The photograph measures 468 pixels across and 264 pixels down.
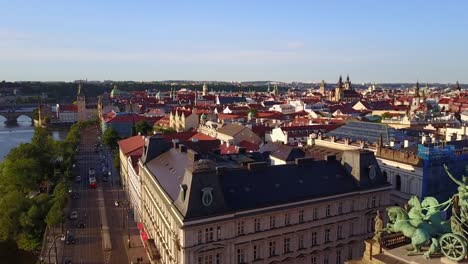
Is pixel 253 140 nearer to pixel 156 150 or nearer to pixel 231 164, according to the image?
pixel 156 150

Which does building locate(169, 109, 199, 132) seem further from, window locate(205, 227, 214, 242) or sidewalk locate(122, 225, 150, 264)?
window locate(205, 227, 214, 242)

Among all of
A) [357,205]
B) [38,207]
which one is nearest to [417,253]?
[357,205]

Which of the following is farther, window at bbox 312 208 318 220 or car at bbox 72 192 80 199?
car at bbox 72 192 80 199

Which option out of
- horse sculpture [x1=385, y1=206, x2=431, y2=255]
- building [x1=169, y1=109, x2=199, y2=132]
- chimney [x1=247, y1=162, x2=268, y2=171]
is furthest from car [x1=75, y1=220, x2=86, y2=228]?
building [x1=169, y1=109, x2=199, y2=132]

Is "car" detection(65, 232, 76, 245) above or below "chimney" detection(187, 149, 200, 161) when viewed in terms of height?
below

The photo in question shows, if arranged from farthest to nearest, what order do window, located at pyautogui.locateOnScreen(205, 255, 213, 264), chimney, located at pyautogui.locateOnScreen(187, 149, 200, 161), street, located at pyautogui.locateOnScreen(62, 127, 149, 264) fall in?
street, located at pyautogui.locateOnScreen(62, 127, 149, 264)
chimney, located at pyautogui.locateOnScreen(187, 149, 200, 161)
window, located at pyautogui.locateOnScreen(205, 255, 213, 264)

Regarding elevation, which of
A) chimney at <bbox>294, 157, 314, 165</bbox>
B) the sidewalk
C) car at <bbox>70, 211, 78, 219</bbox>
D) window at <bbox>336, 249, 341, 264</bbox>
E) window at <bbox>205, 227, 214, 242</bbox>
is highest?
chimney at <bbox>294, 157, 314, 165</bbox>
